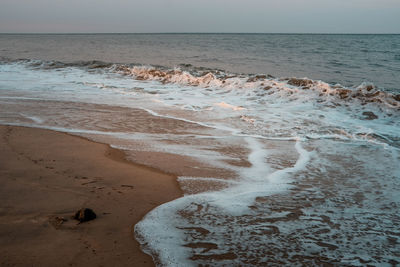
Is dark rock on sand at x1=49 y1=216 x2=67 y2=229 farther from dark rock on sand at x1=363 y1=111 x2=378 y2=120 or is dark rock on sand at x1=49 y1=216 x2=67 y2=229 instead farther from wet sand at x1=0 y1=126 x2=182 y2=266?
dark rock on sand at x1=363 y1=111 x2=378 y2=120

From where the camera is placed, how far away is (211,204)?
329 centimetres

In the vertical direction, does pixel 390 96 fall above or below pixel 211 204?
above

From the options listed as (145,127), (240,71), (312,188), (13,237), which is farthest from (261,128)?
(240,71)

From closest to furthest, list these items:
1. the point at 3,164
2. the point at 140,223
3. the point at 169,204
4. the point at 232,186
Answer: the point at 140,223, the point at 169,204, the point at 232,186, the point at 3,164

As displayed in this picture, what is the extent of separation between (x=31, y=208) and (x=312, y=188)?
2738mm

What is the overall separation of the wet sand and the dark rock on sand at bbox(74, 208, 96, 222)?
0.05 metres

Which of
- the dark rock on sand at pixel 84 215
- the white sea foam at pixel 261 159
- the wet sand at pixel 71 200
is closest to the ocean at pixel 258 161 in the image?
the white sea foam at pixel 261 159

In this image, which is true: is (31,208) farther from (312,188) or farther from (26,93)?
(26,93)

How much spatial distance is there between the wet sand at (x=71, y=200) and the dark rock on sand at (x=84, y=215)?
0.05 m

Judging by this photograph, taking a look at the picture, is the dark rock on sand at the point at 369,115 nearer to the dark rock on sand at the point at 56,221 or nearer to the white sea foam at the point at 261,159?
the white sea foam at the point at 261,159

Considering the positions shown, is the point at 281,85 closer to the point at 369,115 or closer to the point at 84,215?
the point at 369,115

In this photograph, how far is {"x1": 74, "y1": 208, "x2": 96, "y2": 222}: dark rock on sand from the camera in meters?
2.82

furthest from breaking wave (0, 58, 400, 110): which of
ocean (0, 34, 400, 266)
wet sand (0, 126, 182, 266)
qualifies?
wet sand (0, 126, 182, 266)

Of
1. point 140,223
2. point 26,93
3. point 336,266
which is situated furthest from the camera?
point 26,93
